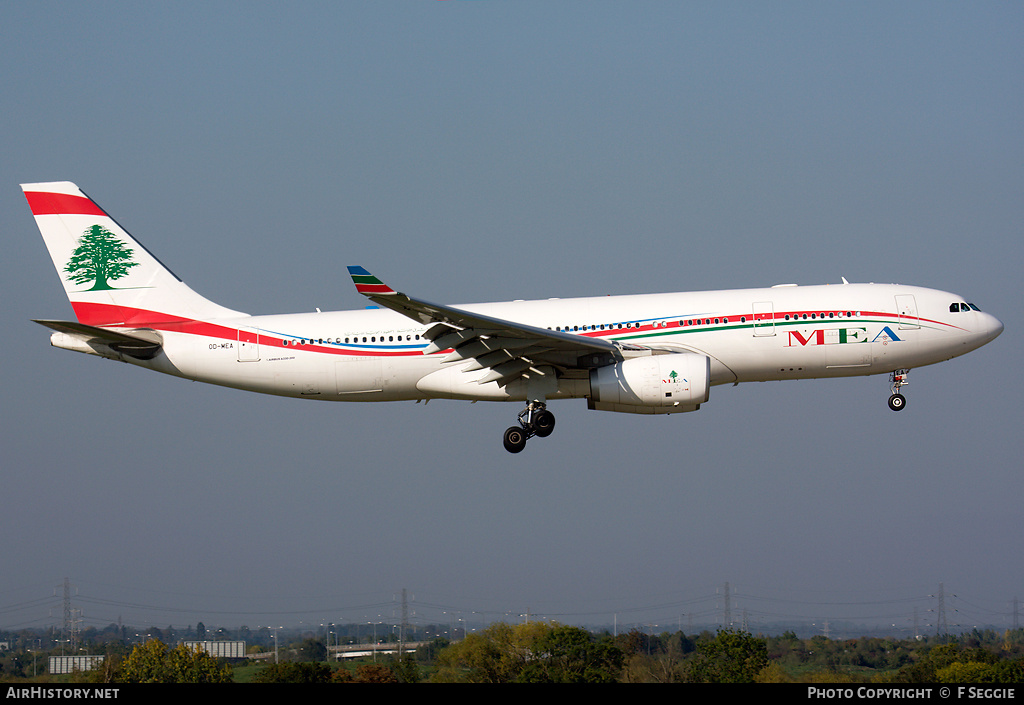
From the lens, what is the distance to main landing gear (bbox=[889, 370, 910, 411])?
98.0ft

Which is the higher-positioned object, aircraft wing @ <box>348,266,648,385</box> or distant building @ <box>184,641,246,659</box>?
aircraft wing @ <box>348,266,648,385</box>

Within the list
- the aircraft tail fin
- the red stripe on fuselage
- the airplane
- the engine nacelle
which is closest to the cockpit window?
the airplane

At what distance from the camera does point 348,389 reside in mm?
29375

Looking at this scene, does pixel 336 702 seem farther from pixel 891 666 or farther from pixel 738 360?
pixel 891 666

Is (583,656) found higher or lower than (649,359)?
lower

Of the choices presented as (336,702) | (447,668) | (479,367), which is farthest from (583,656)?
(336,702)

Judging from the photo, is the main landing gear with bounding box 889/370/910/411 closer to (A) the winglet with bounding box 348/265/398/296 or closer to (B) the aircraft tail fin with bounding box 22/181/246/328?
(A) the winglet with bounding box 348/265/398/296

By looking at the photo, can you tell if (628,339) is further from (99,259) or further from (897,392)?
(99,259)

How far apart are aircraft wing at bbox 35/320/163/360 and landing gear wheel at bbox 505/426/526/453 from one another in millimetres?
11071

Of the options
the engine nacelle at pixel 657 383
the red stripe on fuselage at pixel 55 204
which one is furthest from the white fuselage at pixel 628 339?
the red stripe on fuselage at pixel 55 204

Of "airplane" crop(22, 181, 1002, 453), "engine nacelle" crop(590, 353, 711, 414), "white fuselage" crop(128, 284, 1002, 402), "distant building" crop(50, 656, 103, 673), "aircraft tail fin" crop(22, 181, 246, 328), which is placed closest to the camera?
"engine nacelle" crop(590, 353, 711, 414)

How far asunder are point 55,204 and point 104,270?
2843 mm

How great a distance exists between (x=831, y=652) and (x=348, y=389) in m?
31.0

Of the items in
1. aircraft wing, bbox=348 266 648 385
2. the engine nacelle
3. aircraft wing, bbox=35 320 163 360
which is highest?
aircraft wing, bbox=35 320 163 360
